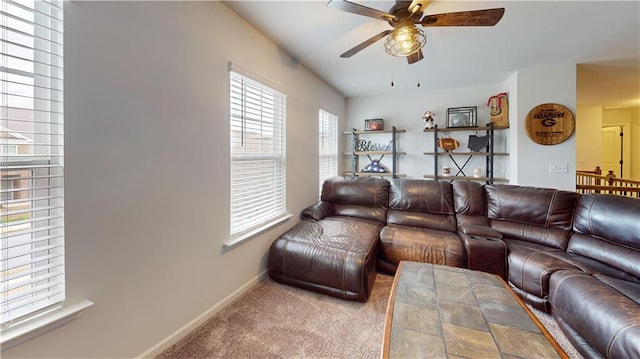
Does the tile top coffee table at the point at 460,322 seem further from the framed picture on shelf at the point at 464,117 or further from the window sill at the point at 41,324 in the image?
the framed picture on shelf at the point at 464,117

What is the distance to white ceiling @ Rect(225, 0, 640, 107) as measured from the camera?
2012mm

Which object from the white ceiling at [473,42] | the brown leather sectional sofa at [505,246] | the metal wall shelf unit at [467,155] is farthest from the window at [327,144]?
the metal wall shelf unit at [467,155]

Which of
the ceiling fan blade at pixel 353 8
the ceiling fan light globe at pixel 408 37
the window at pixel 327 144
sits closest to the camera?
the ceiling fan blade at pixel 353 8

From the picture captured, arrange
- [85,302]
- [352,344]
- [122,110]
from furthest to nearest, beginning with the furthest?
[352,344]
[122,110]
[85,302]

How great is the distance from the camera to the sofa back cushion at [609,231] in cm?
177

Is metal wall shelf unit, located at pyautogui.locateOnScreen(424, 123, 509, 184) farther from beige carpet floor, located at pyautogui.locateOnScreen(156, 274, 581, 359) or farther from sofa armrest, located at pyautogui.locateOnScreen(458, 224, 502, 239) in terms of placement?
beige carpet floor, located at pyautogui.locateOnScreen(156, 274, 581, 359)

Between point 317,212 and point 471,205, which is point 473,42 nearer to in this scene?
point 471,205

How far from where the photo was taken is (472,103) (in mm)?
4172

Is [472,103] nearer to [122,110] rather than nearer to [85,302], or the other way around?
[122,110]

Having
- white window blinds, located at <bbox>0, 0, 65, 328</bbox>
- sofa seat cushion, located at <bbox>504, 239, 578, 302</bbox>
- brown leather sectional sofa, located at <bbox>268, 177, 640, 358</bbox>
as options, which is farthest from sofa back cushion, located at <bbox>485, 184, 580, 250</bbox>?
white window blinds, located at <bbox>0, 0, 65, 328</bbox>

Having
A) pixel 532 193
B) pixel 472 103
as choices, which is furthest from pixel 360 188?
pixel 472 103

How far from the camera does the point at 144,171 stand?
1441 mm

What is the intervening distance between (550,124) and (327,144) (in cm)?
317

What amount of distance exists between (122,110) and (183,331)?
58.4 inches
